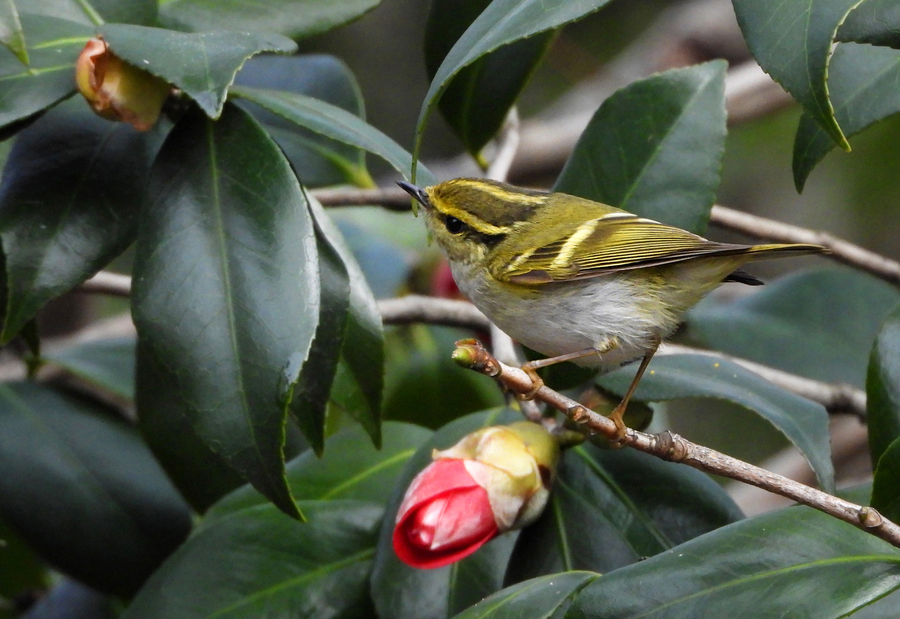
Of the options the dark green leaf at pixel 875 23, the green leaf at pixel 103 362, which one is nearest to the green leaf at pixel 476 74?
the dark green leaf at pixel 875 23

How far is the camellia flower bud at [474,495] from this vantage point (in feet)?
3.70

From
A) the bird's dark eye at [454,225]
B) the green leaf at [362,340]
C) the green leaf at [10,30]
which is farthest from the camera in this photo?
the bird's dark eye at [454,225]

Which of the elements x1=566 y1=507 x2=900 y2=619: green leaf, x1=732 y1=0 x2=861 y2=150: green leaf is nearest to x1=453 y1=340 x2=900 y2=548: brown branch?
x1=566 y1=507 x2=900 y2=619: green leaf

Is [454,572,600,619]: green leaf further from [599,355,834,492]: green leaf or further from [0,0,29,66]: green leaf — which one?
[0,0,29,66]: green leaf

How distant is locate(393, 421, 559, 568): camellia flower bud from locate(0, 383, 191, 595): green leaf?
0.93m

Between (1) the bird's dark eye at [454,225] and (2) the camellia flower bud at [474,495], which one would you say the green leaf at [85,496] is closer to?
(1) the bird's dark eye at [454,225]

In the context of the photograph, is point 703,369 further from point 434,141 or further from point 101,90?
point 434,141

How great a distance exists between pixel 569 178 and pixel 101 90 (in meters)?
0.73

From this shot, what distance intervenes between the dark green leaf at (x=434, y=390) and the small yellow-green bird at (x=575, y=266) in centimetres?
60

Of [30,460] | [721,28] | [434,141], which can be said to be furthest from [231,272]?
→ [434,141]

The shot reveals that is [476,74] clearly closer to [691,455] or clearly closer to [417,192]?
[417,192]

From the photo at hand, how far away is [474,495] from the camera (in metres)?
1.16

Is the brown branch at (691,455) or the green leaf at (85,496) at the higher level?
the brown branch at (691,455)

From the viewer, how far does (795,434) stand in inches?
52.0
